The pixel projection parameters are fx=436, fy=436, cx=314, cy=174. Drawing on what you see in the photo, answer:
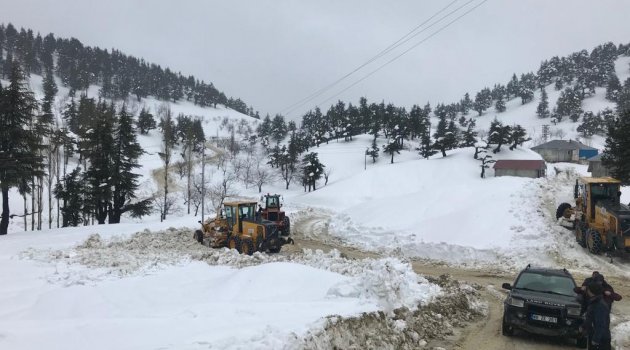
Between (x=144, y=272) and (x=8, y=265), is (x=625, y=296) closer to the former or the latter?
(x=144, y=272)

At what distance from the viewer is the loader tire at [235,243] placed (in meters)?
20.9

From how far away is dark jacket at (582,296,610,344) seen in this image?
304 inches

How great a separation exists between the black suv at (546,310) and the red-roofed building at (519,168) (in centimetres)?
6490

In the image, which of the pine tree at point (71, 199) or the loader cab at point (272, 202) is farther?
the pine tree at point (71, 199)

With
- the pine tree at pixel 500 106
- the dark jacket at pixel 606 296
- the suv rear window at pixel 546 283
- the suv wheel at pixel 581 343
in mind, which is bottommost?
the suv wheel at pixel 581 343

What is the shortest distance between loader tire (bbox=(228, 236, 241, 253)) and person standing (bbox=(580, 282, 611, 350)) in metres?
15.4

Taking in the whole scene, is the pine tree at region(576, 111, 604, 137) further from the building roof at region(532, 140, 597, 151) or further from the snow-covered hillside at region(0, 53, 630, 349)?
the snow-covered hillside at region(0, 53, 630, 349)

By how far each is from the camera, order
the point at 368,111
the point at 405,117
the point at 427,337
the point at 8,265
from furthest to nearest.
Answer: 1. the point at 368,111
2. the point at 405,117
3. the point at 8,265
4. the point at 427,337

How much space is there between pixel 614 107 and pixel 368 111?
270 feet

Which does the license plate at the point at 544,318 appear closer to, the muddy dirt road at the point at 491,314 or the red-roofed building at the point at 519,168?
the muddy dirt road at the point at 491,314

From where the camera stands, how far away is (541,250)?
67.7 feet

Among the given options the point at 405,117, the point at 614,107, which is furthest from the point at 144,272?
the point at 614,107

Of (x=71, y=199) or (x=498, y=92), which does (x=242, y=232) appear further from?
(x=498, y=92)

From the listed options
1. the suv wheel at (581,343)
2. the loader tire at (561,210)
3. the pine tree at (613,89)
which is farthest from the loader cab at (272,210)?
the pine tree at (613,89)
